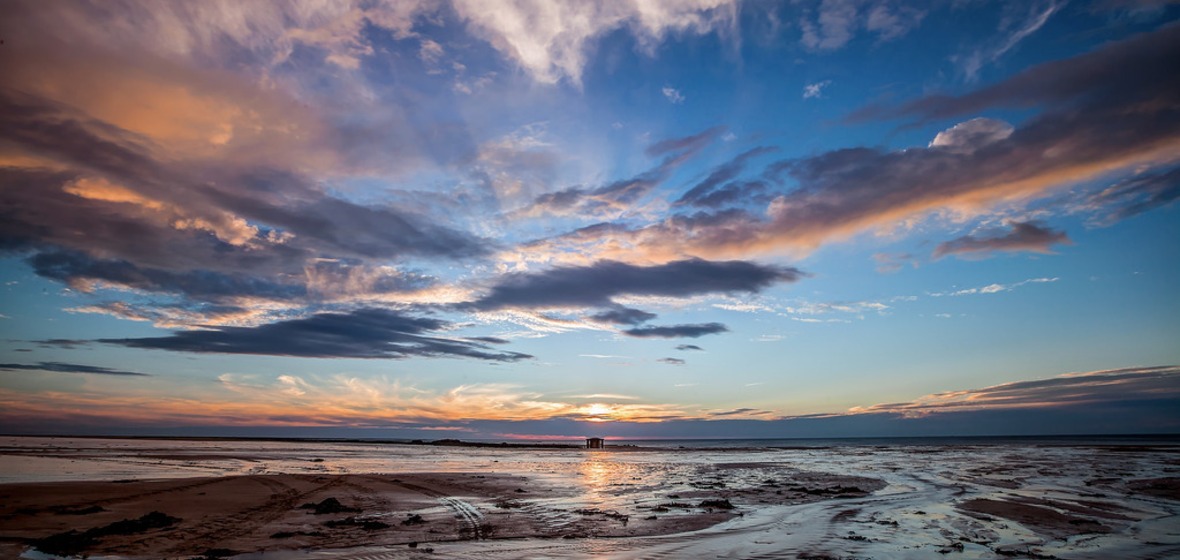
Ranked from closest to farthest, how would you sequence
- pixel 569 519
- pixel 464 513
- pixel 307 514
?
pixel 569 519
pixel 307 514
pixel 464 513

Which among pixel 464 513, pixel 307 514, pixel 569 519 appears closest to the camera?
pixel 569 519

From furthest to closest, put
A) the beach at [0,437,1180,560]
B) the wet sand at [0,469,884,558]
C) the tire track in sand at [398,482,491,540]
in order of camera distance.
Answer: the tire track in sand at [398,482,491,540], the wet sand at [0,469,884,558], the beach at [0,437,1180,560]

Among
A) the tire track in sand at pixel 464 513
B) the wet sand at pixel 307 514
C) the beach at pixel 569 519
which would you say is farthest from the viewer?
the tire track in sand at pixel 464 513

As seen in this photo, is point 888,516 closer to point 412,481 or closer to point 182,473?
point 412,481

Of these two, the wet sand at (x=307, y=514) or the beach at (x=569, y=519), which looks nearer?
the beach at (x=569, y=519)

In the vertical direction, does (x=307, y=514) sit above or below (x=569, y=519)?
above

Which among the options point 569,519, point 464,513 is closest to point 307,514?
point 464,513

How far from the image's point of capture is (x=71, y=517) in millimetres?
16469

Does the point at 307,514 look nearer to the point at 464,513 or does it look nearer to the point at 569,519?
the point at 464,513

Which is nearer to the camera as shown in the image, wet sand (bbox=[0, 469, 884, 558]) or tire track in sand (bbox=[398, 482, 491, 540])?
wet sand (bbox=[0, 469, 884, 558])

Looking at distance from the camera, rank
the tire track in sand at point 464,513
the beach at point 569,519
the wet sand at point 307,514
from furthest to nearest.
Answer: the tire track in sand at point 464,513
the wet sand at point 307,514
the beach at point 569,519

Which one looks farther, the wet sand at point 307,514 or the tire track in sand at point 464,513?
the tire track in sand at point 464,513

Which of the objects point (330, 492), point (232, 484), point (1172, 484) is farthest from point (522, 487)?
point (1172, 484)

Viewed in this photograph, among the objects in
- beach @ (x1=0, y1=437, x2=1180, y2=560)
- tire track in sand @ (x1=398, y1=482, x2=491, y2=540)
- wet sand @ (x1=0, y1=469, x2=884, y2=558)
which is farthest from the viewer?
tire track in sand @ (x1=398, y1=482, x2=491, y2=540)
